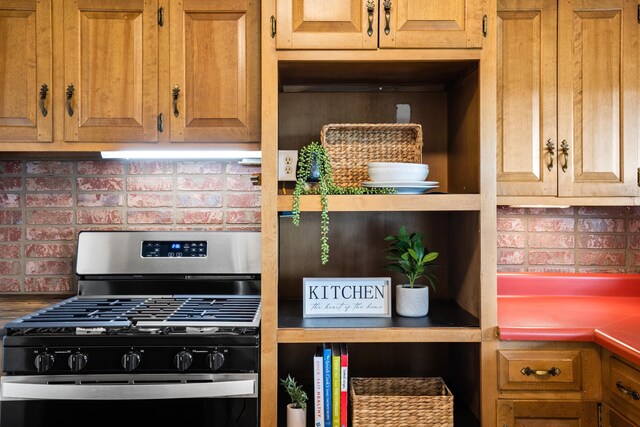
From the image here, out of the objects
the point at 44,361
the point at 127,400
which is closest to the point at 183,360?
the point at 127,400

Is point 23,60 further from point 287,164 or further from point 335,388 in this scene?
point 335,388

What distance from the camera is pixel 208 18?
2021 mm

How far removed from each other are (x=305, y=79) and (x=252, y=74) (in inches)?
8.1

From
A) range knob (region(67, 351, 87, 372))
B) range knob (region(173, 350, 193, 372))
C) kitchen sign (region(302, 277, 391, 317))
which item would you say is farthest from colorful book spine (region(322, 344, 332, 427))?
range knob (region(67, 351, 87, 372))

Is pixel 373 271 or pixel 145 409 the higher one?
pixel 373 271

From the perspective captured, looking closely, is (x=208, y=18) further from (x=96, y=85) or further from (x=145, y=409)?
(x=145, y=409)

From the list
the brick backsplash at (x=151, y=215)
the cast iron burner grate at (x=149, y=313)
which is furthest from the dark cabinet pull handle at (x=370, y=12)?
the cast iron burner grate at (x=149, y=313)

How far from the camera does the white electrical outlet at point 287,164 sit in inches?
77.4

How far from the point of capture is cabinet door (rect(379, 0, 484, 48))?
1.75 metres

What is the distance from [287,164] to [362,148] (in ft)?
0.99

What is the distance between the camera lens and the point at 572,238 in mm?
2348

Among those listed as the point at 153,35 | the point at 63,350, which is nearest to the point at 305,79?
the point at 153,35

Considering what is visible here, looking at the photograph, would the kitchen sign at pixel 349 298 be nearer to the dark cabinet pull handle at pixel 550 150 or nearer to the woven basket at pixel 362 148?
the woven basket at pixel 362 148

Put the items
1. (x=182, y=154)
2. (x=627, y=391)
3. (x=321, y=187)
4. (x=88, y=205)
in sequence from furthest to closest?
1. (x=88, y=205)
2. (x=182, y=154)
3. (x=321, y=187)
4. (x=627, y=391)
